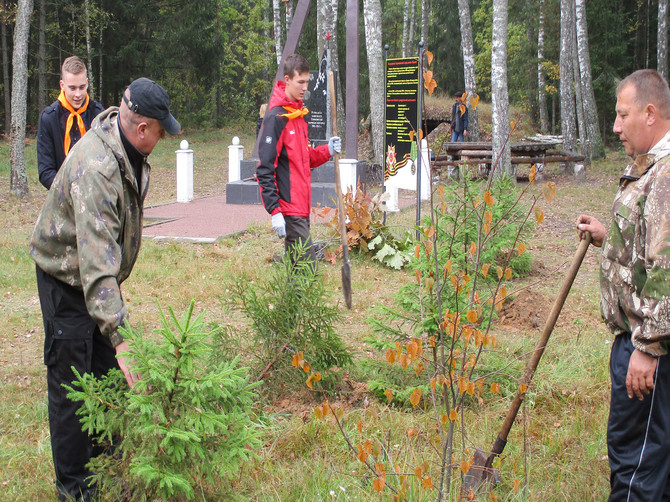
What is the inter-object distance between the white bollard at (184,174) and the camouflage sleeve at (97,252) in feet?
37.6

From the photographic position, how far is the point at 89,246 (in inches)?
98.2

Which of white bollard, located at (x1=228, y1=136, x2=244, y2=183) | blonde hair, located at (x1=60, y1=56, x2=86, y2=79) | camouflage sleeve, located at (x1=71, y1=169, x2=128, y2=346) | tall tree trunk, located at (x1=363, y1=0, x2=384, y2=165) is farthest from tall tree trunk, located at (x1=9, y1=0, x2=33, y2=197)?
camouflage sleeve, located at (x1=71, y1=169, x2=128, y2=346)

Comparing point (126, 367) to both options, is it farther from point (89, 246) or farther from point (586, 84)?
point (586, 84)

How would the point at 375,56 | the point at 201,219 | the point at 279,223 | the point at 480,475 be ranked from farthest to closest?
the point at 375,56, the point at 201,219, the point at 279,223, the point at 480,475

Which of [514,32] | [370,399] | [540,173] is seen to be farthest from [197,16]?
[370,399]

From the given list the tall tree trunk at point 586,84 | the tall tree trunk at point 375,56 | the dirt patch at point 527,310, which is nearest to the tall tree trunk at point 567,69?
the tall tree trunk at point 586,84

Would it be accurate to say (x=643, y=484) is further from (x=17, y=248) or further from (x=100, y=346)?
(x=17, y=248)

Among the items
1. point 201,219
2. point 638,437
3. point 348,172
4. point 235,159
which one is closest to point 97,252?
point 638,437

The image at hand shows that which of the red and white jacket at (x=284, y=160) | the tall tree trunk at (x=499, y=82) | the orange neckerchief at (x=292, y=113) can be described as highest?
the tall tree trunk at (x=499, y=82)

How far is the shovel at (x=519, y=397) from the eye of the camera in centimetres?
265

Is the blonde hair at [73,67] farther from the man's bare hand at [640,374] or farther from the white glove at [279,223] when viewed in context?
the man's bare hand at [640,374]

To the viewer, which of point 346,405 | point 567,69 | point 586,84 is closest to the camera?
point 346,405

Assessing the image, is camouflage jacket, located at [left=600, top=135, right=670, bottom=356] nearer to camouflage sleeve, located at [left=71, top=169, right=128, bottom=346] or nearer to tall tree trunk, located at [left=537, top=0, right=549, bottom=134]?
camouflage sleeve, located at [left=71, top=169, right=128, bottom=346]

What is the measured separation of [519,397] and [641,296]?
0.68m
